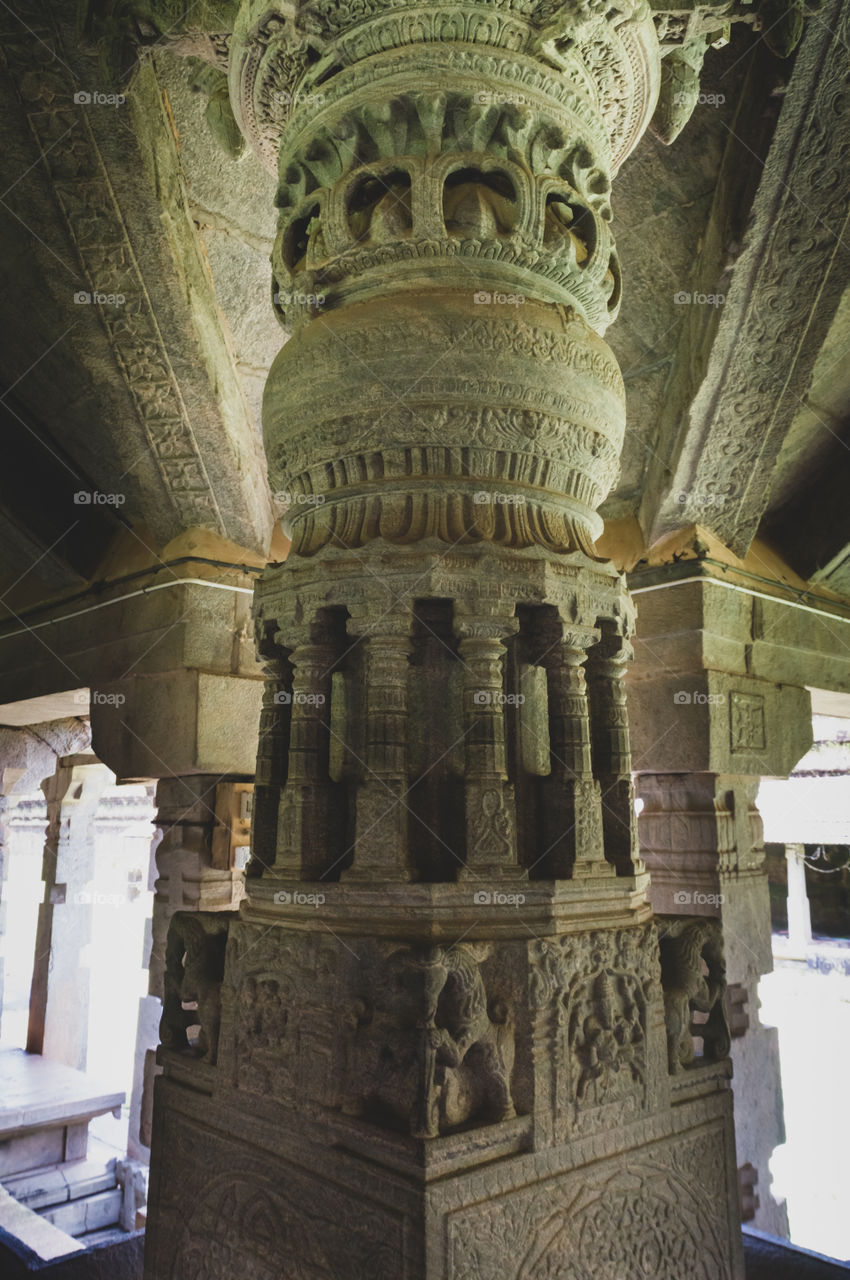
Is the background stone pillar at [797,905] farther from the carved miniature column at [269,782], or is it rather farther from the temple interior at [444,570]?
the carved miniature column at [269,782]

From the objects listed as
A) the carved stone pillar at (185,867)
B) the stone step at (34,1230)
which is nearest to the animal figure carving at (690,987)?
the carved stone pillar at (185,867)

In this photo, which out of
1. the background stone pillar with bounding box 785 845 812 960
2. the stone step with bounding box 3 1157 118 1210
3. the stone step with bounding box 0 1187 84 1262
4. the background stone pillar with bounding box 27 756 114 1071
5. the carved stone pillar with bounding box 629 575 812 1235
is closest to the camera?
the carved stone pillar with bounding box 629 575 812 1235

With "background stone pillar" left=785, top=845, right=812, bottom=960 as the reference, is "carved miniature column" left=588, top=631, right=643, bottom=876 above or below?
above

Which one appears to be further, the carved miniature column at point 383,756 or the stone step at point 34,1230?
the stone step at point 34,1230

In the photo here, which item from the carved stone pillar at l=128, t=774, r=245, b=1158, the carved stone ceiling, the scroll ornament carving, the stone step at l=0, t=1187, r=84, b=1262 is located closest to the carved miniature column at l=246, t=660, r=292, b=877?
the scroll ornament carving

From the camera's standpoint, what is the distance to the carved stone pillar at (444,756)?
1.89 metres

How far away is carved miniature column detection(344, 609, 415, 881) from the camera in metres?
2.09

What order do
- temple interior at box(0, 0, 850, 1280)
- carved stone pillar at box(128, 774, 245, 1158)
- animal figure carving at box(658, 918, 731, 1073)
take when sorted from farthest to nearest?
carved stone pillar at box(128, 774, 245, 1158), animal figure carving at box(658, 918, 731, 1073), temple interior at box(0, 0, 850, 1280)

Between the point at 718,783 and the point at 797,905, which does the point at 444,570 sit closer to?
the point at 718,783

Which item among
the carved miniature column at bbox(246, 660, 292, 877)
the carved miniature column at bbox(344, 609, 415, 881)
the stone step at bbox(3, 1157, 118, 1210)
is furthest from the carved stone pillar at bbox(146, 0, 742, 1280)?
the stone step at bbox(3, 1157, 118, 1210)

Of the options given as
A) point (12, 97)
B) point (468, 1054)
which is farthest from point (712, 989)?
point (12, 97)

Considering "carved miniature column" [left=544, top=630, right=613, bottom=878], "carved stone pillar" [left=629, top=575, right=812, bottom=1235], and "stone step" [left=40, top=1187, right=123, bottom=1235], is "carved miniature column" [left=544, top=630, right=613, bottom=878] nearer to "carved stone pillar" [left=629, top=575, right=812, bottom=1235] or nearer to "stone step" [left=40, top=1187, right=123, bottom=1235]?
"carved stone pillar" [left=629, top=575, right=812, bottom=1235]

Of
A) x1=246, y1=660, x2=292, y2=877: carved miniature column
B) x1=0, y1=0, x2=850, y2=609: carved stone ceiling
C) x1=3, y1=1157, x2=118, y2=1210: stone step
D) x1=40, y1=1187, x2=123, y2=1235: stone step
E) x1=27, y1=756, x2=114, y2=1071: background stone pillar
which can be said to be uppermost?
x1=0, y1=0, x2=850, y2=609: carved stone ceiling

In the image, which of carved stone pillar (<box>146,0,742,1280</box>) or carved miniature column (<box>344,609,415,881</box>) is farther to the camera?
carved miniature column (<box>344,609,415,881</box>)
